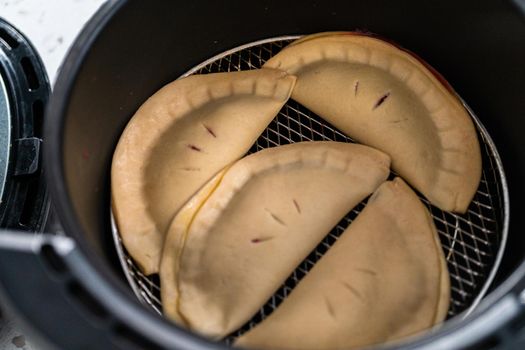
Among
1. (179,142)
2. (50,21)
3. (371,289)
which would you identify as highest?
(50,21)

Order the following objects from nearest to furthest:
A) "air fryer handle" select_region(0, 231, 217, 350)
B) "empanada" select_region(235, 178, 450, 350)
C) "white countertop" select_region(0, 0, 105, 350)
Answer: "air fryer handle" select_region(0, 231, 217, 350) < "empanada" select_region(235, 178, 450, 350) < "white countertop" select_region(0, 0, 105, 350)

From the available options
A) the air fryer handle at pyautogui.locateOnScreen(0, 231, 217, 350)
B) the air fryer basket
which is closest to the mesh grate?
the air fryer basket

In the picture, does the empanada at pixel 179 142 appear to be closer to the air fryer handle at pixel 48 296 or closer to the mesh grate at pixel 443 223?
the mesh grate at pixel 443 223

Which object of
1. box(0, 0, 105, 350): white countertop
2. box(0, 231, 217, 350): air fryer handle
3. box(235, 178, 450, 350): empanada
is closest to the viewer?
box(0, 231, 217, 350): air fryer handle

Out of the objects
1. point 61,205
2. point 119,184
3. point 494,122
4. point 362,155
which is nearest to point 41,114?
point 119,184

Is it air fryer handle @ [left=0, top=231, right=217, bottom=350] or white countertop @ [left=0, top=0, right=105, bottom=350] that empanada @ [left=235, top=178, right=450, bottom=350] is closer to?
air fryer handle @ [left=0, top=231, right=217, bottom=350]

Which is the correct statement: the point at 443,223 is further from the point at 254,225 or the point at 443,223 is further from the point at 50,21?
the point at 50,21

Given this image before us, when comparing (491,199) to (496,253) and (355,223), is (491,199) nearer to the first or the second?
(496,253)

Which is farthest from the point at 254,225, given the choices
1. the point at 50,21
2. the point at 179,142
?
the point at 50,21
